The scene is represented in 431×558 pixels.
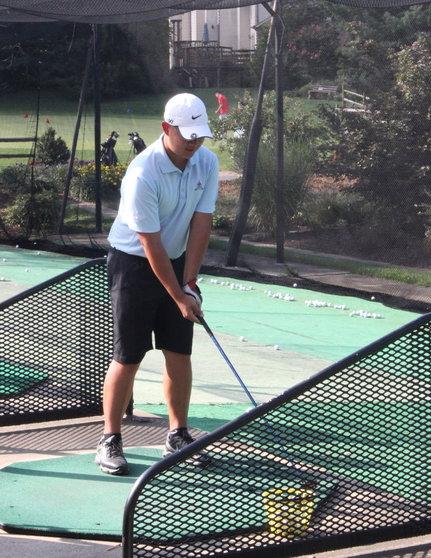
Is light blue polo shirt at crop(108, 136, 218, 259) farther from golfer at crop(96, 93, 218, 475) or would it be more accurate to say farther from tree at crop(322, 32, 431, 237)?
tree at crop(322, 32, 431, 237)

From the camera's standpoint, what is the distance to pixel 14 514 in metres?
4.15

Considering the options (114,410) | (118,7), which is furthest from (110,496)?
(118,7)

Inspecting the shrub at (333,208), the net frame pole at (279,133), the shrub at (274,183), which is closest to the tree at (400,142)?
the shrub at (333,208)

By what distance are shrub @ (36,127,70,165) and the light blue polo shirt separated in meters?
11.3

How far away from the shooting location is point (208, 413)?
5.70 m

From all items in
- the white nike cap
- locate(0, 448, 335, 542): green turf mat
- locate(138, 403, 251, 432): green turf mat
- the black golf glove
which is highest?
the white nike cap

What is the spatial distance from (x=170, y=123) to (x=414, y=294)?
Answer: 4968mm

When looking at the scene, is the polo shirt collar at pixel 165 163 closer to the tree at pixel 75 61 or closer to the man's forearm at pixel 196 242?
the man's forearm at pixel 196 242

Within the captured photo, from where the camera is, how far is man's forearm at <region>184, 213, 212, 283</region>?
463 centimetres

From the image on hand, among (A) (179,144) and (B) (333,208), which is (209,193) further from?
(B) (333,208)

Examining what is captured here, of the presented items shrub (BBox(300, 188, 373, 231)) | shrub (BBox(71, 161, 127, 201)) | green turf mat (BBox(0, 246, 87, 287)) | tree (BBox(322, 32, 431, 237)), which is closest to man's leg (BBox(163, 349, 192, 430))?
tree (BBox(322, 32, 431, 237))

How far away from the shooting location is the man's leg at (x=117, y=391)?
15.3 ft

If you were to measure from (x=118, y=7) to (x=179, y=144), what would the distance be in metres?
5.46

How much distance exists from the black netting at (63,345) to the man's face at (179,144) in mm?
1083
